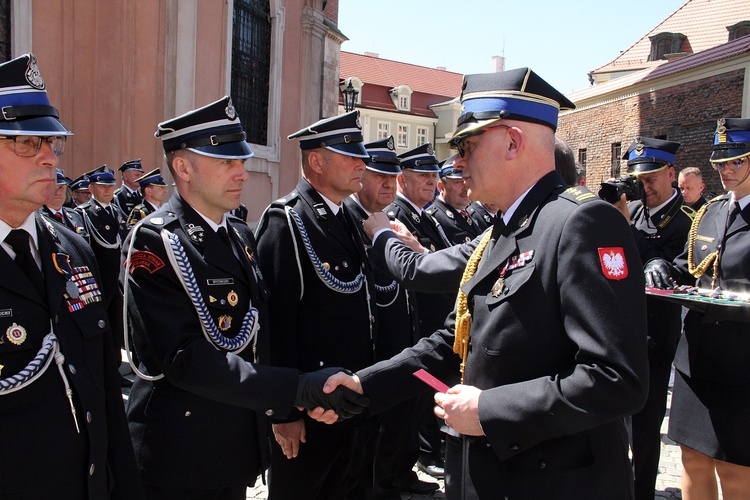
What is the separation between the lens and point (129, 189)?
10.3 m

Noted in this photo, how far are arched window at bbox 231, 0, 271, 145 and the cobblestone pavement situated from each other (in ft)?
35.3

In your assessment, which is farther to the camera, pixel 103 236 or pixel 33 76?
pixel 103 236

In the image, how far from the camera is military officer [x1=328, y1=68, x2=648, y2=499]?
176 cm

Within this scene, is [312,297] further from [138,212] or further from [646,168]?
[138,212]

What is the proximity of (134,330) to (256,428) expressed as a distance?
25.9 inches

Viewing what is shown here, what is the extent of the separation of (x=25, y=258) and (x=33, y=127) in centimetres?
43

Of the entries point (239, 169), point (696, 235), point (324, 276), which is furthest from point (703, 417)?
point (239, 169)

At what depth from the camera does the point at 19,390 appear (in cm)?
196

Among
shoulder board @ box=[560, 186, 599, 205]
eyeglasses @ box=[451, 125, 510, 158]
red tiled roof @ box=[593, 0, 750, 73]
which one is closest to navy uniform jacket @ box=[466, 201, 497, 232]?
eyeglasses @ box=[451, 125, 510, 158]

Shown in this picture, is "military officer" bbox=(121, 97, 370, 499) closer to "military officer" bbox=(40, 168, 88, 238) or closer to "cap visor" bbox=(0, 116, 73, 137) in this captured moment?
"cap visor" bbox=(0, 116, 73, 137)

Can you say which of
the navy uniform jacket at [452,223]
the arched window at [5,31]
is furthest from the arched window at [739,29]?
the arched window at [5,31]

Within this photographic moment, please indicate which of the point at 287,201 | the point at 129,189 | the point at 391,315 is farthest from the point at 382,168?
the point at 129,189

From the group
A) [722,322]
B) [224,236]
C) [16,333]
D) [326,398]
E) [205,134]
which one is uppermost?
[205,134]

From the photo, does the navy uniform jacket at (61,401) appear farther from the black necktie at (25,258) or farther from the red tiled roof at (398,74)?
the red tiled roof at (398,74)
